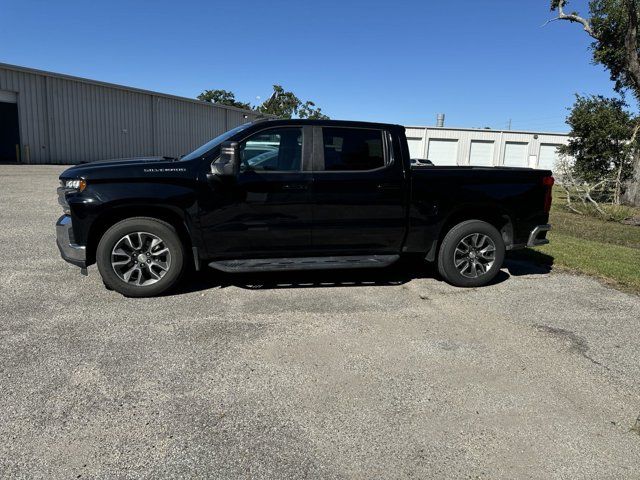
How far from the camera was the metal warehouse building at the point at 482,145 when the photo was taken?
49031 mm

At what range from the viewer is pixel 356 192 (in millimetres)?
5562

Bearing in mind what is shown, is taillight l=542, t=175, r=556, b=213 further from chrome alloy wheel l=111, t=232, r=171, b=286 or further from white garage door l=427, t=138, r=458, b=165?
white garage door l=427, t=138, r=458, b=165

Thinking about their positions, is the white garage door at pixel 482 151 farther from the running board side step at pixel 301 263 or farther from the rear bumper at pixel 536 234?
the running board side step at pixel 301 263

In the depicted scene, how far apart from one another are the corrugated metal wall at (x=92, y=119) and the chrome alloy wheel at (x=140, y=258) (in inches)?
1022

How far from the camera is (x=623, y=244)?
10453 millimetres

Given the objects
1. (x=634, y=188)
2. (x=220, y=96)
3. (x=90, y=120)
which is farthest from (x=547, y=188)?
(x=220, y=96)

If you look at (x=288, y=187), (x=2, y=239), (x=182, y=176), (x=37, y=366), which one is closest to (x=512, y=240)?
(x=288, y=187)

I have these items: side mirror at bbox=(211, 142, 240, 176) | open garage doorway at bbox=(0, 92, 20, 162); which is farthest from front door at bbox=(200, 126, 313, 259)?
open garage doorway at bbox=(0, 92, 20, 162)

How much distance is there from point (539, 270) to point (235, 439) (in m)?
5.76

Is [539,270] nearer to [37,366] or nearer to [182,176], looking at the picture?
[182,176]

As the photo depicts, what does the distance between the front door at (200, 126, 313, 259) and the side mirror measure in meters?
0.15


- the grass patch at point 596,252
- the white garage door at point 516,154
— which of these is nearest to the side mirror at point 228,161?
the grass patch at point 596,252

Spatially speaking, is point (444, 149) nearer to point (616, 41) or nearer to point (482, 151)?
point (482, 151)

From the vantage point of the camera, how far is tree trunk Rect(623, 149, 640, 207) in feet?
58.7
